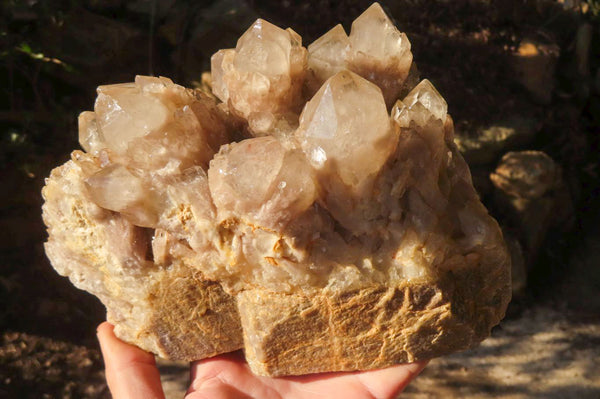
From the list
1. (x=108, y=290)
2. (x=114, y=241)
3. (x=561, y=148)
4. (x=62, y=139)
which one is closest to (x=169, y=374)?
(x=62, y=139)

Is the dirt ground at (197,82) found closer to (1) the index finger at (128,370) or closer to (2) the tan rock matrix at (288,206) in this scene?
(1) the index finger at (128,370)

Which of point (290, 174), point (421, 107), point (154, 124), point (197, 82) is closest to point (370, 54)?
point (421, 107)

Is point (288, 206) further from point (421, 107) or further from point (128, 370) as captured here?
point (128, 370)

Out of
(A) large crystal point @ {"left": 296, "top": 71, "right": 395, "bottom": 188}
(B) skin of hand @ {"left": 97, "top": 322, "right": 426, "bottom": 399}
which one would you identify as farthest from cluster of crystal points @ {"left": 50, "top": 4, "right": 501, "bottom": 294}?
(B) skin of hand @ {"left": 97, "top": 322, "right": 426, "bottom": 399}

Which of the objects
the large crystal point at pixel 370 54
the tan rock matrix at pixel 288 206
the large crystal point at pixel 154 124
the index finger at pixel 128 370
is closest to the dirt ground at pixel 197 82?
the index finger at pixel 128 370

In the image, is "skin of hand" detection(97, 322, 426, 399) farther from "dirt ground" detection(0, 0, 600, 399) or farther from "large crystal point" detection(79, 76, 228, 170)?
"dirt ground" detection(0, 0, 600, 399)

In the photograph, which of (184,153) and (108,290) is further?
(108,290)

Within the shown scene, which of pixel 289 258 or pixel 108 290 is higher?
pixel 289 258

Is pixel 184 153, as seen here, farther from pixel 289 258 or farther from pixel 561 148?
pixel 561 148
